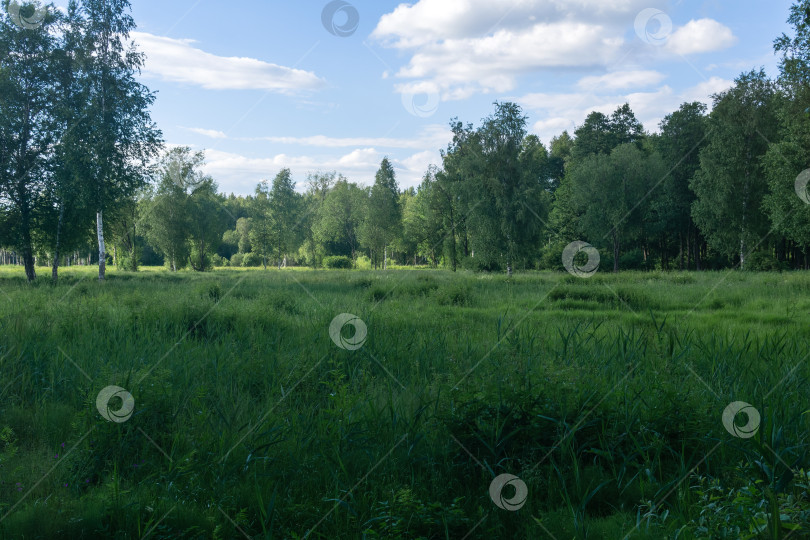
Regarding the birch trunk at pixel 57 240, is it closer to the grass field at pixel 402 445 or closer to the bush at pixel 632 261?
the grass field at pixel 402 445

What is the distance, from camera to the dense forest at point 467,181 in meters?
23.5

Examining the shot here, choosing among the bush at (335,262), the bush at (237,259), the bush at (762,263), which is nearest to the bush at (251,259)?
the bush at (237,259)

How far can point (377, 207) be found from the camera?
58312 millimetres

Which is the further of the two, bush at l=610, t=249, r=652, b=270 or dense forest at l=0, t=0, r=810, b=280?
bush at l=610, t=249, r=652, b=270

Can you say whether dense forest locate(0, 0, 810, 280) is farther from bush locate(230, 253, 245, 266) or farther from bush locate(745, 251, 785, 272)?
bush locate(230, 253, 245, 266)

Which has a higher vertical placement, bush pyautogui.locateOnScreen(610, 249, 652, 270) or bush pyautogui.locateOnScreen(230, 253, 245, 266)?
bush pyautogui.locateOnScreen(230, 253, 245, 266)

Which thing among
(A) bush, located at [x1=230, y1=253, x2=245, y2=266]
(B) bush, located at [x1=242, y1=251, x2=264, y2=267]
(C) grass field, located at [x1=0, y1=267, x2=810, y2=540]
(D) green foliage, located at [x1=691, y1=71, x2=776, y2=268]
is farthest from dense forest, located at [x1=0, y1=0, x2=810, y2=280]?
(A) bush, located at [x1=230, y1=253, x2=245, y2=266]

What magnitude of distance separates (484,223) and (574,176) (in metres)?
18.3

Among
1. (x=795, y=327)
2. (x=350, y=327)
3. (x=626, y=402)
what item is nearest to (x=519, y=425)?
(x=626, y=402)

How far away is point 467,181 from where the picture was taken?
108 feet

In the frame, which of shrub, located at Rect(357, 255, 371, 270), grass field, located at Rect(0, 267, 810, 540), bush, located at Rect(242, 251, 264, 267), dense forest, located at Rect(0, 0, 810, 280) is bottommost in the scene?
grass field, located at Rect(0, 267, 810, 540)

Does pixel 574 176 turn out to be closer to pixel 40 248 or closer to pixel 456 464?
pixel 40 248

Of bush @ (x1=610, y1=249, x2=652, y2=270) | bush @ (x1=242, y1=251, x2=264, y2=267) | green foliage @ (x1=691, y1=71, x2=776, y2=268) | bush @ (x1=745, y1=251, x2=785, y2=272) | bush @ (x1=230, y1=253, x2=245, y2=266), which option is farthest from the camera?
bush @ (x1=230, y1=253, x2=245, y2=266)

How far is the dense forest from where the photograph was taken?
23516 millimetres
